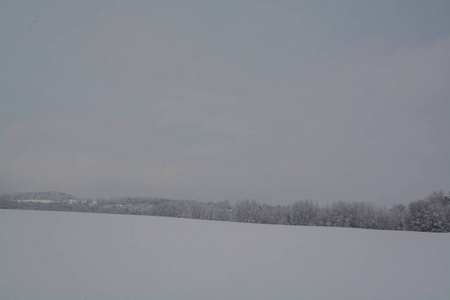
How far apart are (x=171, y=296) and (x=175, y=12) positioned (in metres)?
10.7

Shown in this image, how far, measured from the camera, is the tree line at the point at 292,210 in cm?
1420

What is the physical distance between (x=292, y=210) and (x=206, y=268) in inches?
648

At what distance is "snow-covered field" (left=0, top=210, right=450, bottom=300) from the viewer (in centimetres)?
276

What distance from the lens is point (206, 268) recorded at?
3.54 m

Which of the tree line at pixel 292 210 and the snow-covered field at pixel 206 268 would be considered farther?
the tree line at pixel 292 210

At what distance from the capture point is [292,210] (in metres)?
19.2

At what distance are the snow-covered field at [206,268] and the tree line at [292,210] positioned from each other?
1028cm

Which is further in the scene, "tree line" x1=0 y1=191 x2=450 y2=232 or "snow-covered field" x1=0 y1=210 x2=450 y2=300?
"tree line" x1=0 y1=191 x2=450 y2=232

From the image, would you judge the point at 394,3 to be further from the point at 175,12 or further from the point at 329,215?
the point at 329,215

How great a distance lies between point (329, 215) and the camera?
17.4 meters

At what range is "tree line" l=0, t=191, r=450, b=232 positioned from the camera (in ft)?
46.6

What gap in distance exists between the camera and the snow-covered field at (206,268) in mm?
2756

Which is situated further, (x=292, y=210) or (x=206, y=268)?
(x=292, y=210)

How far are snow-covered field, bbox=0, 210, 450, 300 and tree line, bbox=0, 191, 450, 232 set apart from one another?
10.3 m
